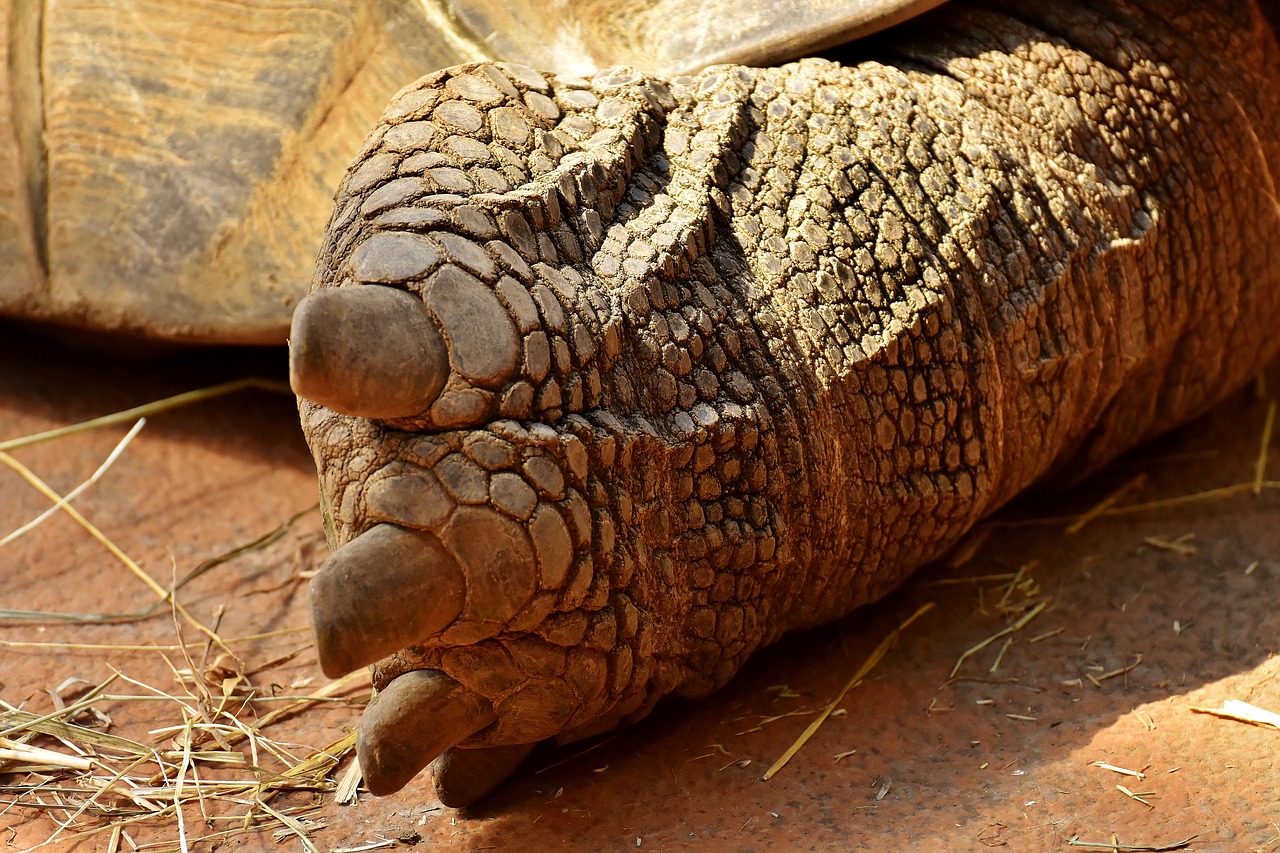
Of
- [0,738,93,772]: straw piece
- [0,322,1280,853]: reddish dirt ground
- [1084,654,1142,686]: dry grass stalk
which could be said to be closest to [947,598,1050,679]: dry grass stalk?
[0,322,1280,853]: reddish dirt ground

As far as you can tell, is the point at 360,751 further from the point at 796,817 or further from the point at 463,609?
the point at 796,817

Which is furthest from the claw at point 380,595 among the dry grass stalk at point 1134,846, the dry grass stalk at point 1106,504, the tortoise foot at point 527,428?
the dry grass stalk at point 1106,504

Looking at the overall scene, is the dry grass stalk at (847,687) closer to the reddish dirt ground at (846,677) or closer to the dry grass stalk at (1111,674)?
the reddish dirt ground at (846,677)

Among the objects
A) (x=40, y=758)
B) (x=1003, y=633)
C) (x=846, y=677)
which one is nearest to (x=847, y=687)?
(x=846, y=677)

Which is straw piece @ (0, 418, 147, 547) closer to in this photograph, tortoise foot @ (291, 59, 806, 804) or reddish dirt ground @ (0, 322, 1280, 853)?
reddish dirt ground @ (0, 322, 1280, 853)

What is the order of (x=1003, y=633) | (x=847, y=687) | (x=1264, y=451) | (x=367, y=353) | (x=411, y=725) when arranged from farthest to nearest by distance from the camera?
(x=1264, y=451) → (x=1003, y=633) → (x=847, y=687) → (x=411, y=725) → (x=367, y=353)

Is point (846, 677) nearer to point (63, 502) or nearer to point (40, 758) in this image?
point (40, 758)
